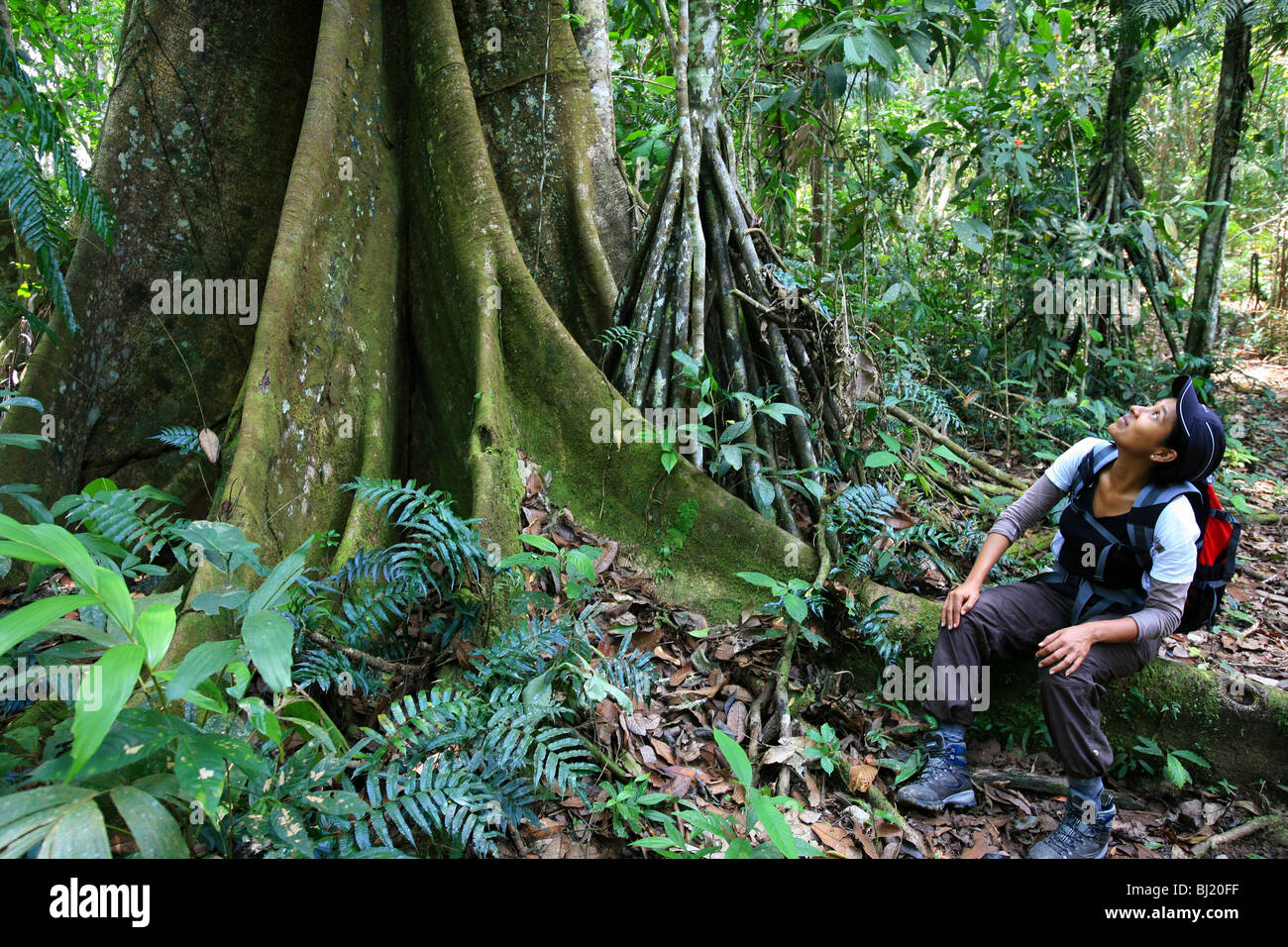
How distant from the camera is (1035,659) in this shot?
3.11 m

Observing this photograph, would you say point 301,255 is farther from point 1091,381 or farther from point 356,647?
point 1091,381

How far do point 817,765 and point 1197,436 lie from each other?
1.77 meters

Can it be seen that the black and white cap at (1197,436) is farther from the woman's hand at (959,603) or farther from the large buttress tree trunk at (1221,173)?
the large buttress tree trunk at (1221,173)

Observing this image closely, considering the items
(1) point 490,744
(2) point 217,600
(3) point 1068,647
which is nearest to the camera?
(2) point 217,600

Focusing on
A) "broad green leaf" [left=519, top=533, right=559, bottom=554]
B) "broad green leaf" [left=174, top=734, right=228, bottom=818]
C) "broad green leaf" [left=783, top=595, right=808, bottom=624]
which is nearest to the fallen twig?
"broad green leaf" [left=783, top=595, right=808, bottom=624]

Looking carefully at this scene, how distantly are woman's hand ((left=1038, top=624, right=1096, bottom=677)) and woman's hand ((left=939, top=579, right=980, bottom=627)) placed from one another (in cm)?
34

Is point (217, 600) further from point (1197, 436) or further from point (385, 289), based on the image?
point (1197, 436)

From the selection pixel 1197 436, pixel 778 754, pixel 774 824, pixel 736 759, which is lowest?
pixel 778 754

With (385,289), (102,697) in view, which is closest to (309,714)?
(102,697)

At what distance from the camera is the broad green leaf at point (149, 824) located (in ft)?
4.82

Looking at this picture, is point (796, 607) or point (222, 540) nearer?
point (222, 540)

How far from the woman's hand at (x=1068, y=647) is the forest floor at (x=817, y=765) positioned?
1.94 feet

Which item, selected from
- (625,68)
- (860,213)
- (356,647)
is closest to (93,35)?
(625,68)

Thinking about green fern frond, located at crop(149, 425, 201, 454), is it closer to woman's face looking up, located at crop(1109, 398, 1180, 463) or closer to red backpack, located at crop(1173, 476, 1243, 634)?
woman's face looking up, located at crop(1109, 398, 1180, 463)
